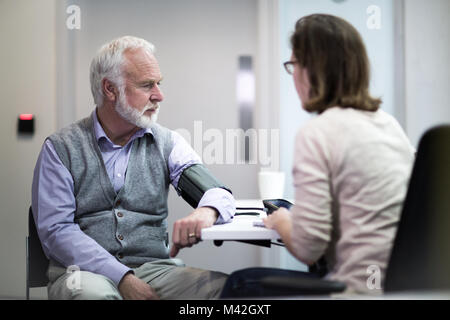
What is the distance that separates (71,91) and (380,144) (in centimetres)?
194

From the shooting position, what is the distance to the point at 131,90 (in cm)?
156

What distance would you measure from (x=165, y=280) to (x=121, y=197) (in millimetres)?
301

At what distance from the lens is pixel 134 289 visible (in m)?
1.25

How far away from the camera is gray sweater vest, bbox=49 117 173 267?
1375 mm

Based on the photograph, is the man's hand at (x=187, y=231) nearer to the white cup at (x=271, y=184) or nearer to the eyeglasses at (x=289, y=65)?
the eyeglasses at (x=289, y=65)

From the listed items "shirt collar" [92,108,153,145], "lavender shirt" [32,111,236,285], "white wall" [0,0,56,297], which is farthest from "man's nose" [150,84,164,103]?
"white wall" [0,0,56,297]

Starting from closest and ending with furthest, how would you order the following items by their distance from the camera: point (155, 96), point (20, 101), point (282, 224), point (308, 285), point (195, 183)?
point (308, 285)
point (282, 224)
point (195, 183)
point (155, 96)
point (20, 101)

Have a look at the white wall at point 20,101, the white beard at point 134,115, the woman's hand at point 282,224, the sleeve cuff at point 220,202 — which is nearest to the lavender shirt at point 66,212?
the sleeve cuff at point 220,202

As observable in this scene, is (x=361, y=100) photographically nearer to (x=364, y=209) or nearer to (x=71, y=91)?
(x=364, y=209)

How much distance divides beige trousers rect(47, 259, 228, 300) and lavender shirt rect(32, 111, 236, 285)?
4cm

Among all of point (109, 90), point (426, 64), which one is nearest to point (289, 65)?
point (109, 90)

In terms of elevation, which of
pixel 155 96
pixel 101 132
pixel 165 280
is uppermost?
pixel 155 96

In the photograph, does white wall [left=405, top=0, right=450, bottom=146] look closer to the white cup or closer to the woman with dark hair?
the white cup

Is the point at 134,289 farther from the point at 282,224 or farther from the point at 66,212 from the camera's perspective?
the point at 282,224
